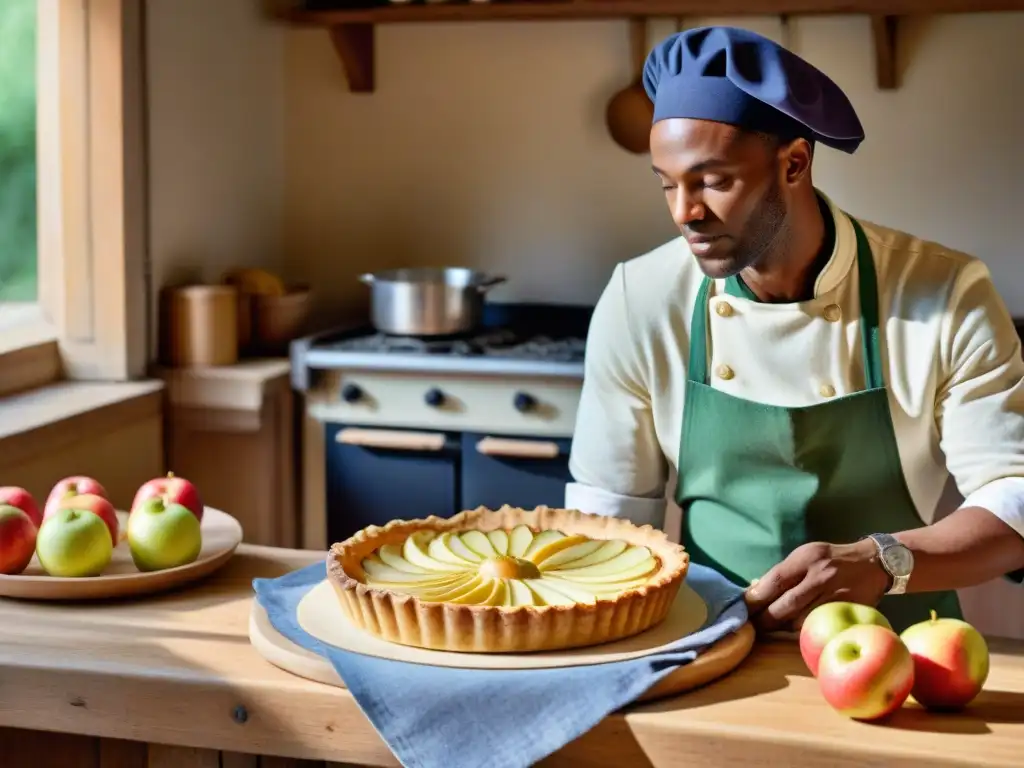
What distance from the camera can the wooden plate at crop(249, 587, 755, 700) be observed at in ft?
4.42

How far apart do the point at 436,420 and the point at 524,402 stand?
0.23 metres

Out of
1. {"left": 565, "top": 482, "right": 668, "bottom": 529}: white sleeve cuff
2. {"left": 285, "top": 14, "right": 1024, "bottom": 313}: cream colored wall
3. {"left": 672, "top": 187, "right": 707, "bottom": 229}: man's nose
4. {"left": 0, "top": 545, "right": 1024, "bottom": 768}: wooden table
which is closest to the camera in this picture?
{"left": 0, "top": 545, "right": 1024, "bottom": 768}: wooden table

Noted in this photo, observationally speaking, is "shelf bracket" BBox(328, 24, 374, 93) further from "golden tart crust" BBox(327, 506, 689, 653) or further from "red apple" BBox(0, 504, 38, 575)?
"golden tart crust" BBox(327, 506, 689, 653)

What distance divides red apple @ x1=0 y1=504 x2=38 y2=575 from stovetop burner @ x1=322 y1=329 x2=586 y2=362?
1.59 metres

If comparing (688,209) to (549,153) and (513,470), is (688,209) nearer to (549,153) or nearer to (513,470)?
(513,470)

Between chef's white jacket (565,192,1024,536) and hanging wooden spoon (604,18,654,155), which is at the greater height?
hanging wooden spoon (604,18,654,155)

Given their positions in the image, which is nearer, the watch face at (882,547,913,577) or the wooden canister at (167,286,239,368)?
the watch face at (882,547,913,577)

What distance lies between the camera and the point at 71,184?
9.78ft

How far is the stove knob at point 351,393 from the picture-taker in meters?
3.23

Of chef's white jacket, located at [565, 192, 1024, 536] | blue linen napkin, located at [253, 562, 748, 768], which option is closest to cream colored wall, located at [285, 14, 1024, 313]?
chef's white jacket, located at [565, 192, 1024, 536]

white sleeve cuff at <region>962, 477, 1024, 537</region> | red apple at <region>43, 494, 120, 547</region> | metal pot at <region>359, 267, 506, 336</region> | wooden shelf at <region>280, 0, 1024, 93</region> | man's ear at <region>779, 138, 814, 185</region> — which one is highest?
wooden shelf at <region>280, 0, 1024, 93</region>

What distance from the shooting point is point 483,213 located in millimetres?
3754

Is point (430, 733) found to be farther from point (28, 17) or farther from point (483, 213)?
point (483, 213)

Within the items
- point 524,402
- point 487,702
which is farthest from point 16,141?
point 487,702
